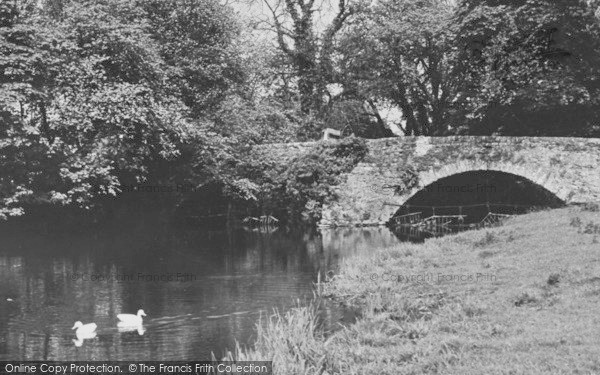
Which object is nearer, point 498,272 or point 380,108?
point 498,272

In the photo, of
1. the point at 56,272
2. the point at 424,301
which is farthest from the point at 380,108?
the point at 424,301

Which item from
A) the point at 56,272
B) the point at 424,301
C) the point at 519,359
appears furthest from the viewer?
the point at 56,272

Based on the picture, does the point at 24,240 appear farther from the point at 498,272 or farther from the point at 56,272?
the point at 498,272

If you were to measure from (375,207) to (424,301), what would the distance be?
19249 mm

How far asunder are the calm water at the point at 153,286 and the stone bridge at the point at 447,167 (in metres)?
2.45

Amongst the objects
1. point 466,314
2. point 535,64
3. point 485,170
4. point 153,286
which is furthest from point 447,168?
point 466,314

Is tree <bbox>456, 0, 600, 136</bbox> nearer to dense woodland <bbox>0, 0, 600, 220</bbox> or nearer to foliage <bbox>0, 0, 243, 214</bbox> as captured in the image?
dense woodland <bbox>0, 0, 600, 220</bbox>

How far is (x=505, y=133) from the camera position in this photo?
38.9 metres

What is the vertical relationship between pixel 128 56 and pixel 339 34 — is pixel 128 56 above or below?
below

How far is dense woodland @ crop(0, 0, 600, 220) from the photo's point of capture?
25234 mm

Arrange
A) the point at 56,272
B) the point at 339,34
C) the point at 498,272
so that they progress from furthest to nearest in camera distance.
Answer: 1. the point at 339,34
2. the point at 56,272
3. the point at 498,272

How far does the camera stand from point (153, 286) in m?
16.9

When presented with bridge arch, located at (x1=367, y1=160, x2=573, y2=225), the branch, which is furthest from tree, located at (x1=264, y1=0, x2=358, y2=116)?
bridge arch, located at (x1=367, y1=160, x2=573, y2=225)

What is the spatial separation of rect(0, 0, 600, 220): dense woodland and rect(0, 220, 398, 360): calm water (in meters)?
2.73
